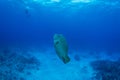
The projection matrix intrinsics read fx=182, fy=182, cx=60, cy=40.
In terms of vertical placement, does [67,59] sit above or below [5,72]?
below

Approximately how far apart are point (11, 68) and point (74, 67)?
248 inches

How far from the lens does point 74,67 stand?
18.3m

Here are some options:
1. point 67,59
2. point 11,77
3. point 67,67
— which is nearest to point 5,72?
point 11,77

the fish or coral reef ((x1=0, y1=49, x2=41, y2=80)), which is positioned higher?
coral reef ((x1=0, y1=49, x2=41, y2=80))

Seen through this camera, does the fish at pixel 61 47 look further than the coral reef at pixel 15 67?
No

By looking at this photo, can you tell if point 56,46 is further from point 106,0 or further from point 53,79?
point 106,0

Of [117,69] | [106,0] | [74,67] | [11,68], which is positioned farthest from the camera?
[106,0]

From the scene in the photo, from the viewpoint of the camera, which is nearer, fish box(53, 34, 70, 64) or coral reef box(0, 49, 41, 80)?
fish box(53, 34, 70, 64)

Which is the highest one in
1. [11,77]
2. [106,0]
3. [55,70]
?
[106,0]

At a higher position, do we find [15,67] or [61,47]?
[15,67]

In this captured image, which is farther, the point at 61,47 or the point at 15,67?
the point at 15,67

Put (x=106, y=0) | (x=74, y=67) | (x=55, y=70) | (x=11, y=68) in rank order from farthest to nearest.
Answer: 1. (x=106, y=0)
2. (x=74, y=67)
3. (x=55, y=70)
4. (x=11, y=68)

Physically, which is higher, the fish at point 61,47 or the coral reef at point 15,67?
the coral reef at point 15,67

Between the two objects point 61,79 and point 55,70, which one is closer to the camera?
point 61,79
